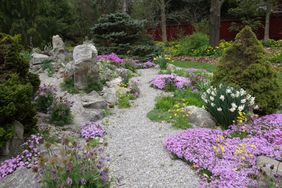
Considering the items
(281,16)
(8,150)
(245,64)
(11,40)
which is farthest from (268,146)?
(281,16)

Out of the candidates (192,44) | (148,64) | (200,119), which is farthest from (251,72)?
(192,44)

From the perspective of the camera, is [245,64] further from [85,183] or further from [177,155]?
[85,183]

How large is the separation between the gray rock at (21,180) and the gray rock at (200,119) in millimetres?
2919

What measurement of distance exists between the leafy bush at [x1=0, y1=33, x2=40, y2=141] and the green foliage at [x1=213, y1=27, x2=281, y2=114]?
371 cm

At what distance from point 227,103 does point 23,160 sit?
3.37 metres

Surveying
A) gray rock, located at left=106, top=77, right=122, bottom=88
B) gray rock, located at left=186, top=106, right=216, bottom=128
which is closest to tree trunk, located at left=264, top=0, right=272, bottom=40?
gray rock, located at left=106, top=77, right=122, bottom=88

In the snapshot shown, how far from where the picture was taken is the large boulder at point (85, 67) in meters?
7.36

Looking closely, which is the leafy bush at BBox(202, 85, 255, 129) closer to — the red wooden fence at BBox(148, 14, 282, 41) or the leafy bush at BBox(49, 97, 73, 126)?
the leafy bush at BBox(49, 97, 73, 126)

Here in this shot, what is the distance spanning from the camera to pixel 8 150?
Result: 14.5 feet

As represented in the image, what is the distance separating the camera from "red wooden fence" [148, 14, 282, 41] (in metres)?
20.6

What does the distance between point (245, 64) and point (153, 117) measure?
2122 millimetres

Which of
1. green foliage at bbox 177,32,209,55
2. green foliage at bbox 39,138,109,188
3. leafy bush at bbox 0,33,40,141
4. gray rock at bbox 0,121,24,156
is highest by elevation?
leafy bush at bbox 0,33,40,141

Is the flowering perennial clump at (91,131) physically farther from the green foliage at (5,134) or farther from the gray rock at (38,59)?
the gray rock at (38,59)

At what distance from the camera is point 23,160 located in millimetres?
4270
